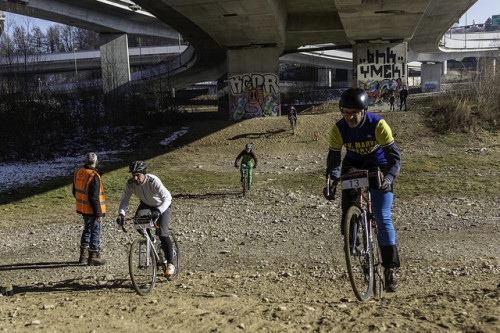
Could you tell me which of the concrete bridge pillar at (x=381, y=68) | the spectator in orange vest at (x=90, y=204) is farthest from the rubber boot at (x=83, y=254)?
the concrete bridge pillar at (x=381, y=68)

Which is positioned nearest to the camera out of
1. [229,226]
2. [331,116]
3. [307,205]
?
[229,226]

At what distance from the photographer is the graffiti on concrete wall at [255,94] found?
33.2m

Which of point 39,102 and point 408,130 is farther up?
point 39,102

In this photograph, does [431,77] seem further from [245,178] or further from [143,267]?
[143,267]

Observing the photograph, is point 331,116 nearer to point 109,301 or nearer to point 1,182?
point 1,182

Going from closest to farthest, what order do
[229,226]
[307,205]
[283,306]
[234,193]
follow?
[283,306] → [229,226] → [307,205] → [234,193]

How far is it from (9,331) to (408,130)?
2455cm

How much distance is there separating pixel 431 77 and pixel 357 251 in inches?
3010

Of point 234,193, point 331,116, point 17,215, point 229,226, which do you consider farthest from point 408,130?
point 17,215

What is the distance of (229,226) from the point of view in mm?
10734

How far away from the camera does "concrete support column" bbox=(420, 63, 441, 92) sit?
73.1 meters

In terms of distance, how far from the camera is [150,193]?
255 inches

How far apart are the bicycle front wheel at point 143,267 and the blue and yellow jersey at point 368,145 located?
294cm

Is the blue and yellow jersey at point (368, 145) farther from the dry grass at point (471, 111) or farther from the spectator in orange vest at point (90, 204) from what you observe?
the dry grass at point (471, 111)
